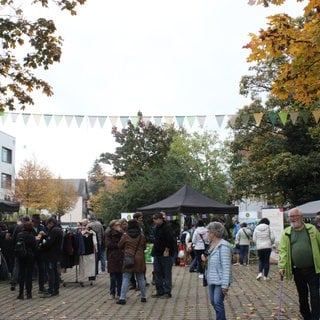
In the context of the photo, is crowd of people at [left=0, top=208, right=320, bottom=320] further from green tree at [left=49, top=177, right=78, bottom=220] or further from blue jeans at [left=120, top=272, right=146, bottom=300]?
green tree at [left=49, top=177, right=78, bottom=220]

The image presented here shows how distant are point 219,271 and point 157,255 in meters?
4.76

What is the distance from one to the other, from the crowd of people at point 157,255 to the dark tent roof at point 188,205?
98cm

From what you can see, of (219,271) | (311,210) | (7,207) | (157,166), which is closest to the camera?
(219,271)

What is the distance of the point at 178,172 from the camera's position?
31.4 m

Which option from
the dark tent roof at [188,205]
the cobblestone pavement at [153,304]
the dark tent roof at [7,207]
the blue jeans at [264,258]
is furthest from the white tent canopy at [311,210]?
the dark tent roof at [7,207]

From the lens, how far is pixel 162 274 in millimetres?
11438

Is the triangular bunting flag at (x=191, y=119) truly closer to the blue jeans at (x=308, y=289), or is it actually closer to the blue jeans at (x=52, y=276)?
the blue jeans at (x=52, y=276)

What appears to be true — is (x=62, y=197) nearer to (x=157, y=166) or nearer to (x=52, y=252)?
(x=157, y=166)

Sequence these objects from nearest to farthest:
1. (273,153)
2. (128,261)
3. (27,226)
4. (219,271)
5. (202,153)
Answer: (219,271) < (128,261) < (27,226) < (273,153) < (202,153)

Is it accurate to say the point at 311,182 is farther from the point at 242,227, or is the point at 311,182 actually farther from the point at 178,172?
the point at 242,227

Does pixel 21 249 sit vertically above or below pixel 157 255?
above

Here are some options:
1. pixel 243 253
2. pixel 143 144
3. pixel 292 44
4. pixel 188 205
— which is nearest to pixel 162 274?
pixel 292 44

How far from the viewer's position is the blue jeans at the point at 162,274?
11359 mm

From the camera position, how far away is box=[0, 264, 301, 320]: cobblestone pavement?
30.1ft
